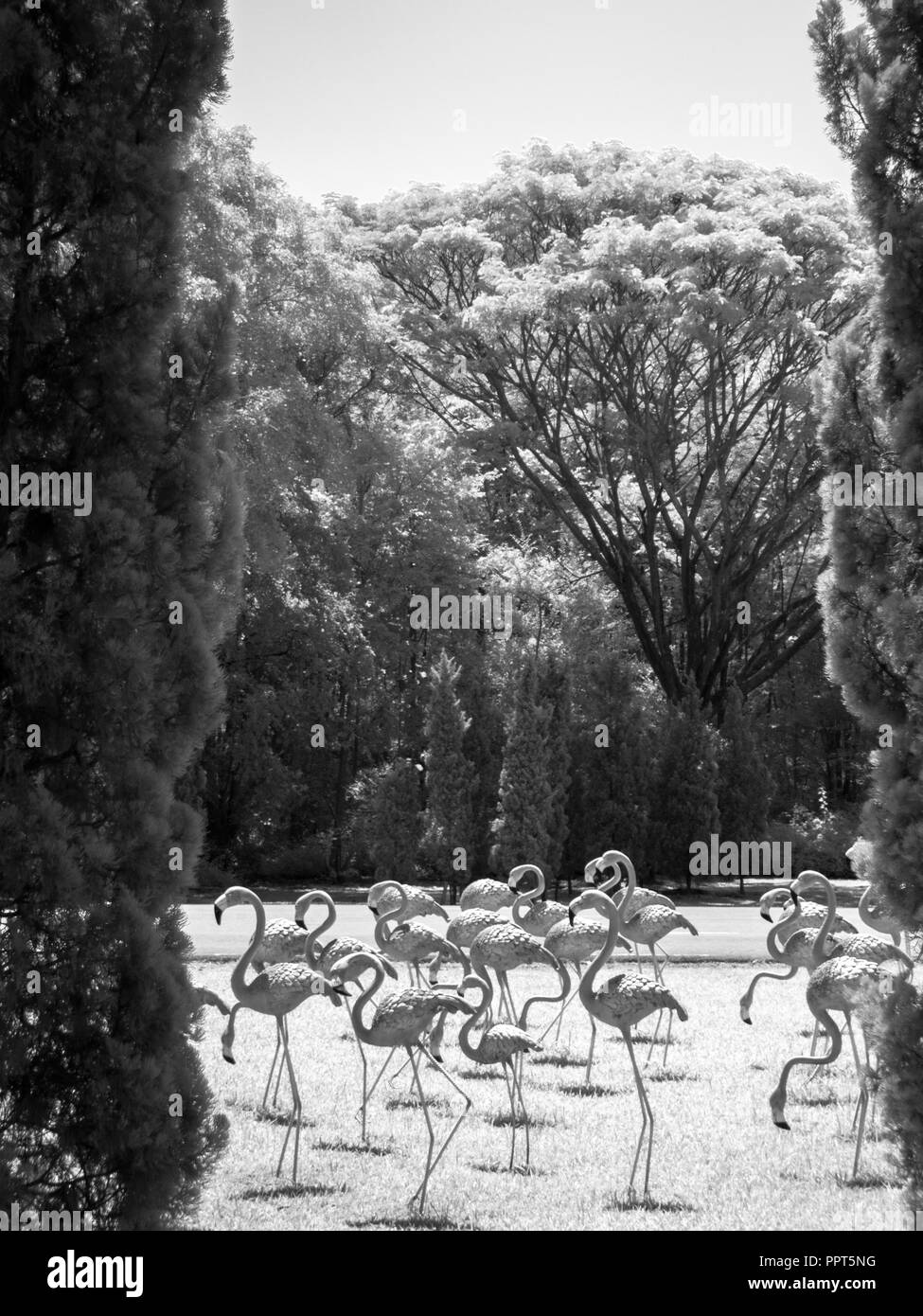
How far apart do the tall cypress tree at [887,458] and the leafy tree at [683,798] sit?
49.9ft

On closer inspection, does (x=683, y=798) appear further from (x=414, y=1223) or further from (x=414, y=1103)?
(x=414, y=1223)

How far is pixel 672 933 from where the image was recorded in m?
15.6

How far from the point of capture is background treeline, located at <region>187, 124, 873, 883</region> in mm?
19641

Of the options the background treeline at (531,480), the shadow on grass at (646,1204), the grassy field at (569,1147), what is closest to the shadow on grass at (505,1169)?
the grassy field at (569,1147)

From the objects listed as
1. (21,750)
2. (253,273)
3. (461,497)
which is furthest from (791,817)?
(21,750)

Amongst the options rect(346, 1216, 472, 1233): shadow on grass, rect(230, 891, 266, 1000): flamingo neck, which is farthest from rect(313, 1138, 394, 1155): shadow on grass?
rect(346, 1216, 472, 1233): shadow on grass

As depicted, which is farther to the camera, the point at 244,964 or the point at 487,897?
the point at 487,897

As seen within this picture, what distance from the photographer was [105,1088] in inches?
171

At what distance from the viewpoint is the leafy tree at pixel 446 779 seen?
19234 mm
